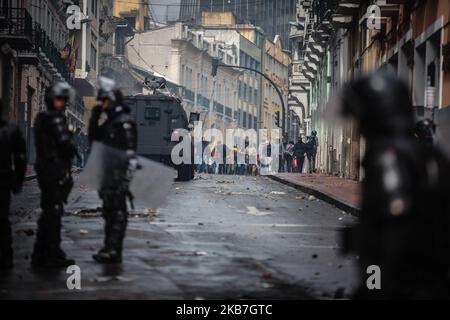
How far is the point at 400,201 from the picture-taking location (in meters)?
4.54

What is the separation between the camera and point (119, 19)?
79312mm

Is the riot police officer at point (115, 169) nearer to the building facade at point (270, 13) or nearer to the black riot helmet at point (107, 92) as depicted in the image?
the black riot helmet at point (107, 92)

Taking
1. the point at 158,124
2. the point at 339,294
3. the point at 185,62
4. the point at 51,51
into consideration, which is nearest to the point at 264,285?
the point at 339,294

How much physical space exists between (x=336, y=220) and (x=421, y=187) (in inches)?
495

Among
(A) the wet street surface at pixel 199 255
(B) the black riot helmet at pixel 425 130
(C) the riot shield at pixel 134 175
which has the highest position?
(B) the black riot helmet at pixel 425 130

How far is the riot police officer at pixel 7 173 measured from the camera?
9484 millimetres

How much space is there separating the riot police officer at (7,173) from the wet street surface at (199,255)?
257 millimetres

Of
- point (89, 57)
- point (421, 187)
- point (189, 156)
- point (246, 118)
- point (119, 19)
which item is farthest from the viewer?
point (246, 118)

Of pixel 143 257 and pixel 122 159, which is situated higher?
pixel 122 159

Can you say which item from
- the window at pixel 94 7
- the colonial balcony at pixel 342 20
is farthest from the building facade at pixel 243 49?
the colonial balcony at pixel 342 20

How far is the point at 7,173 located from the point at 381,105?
18.2ft

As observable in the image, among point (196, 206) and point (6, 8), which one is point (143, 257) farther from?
point (6, 8)

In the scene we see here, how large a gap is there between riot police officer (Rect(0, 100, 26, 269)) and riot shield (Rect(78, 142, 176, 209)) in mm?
596

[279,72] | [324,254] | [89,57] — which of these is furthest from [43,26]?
[279,72]
